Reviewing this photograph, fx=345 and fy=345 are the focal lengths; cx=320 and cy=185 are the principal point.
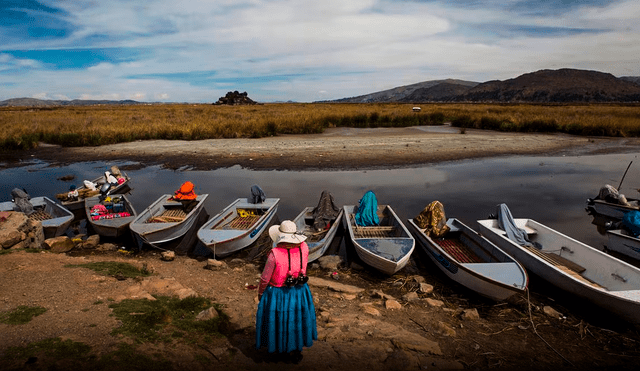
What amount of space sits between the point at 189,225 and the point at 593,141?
32.2 meters

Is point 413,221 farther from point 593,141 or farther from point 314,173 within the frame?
point 593,141

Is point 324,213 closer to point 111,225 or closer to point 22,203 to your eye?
point 111,225

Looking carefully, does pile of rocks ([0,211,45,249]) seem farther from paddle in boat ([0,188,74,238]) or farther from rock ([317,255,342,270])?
rock ([317,255,342,270])

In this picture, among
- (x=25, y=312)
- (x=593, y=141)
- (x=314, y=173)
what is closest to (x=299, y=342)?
(x=25, y=312)

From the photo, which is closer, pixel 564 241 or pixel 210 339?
pixel 210 339

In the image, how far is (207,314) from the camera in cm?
568

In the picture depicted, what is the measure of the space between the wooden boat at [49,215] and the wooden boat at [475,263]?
36.7ft

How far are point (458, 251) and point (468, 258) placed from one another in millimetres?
403

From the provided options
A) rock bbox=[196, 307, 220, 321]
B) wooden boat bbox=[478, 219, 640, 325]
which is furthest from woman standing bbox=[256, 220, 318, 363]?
wooden boat bbox=[478, 219, 640, 325]

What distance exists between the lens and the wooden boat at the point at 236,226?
943 centimetres

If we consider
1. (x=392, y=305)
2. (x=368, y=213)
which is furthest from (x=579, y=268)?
(x=368, y=213)

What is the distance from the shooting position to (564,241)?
9.00m

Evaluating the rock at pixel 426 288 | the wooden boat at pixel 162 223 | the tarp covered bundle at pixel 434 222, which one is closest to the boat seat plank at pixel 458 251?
the tarp covered bundle at pixel 434 222

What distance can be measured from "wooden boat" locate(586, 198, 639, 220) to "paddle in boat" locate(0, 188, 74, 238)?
18764 mm
